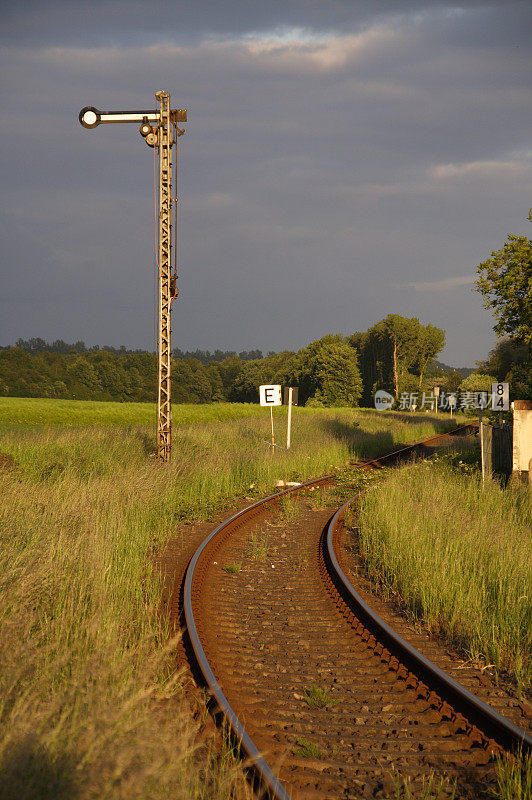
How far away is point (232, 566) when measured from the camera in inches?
339

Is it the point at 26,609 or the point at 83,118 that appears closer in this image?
the point at 26,609

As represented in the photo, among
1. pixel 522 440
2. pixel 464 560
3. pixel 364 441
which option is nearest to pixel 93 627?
pixel 464 560

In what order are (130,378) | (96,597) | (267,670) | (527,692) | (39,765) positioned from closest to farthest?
(39,765) → (527,692) → (267,670) → (96,597) → (130,378)

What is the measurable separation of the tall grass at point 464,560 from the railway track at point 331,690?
17.2 inches

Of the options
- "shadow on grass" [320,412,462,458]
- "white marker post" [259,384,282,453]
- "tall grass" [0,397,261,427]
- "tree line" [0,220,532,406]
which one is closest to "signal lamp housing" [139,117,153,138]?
"white marker post" [259,384,282,453]

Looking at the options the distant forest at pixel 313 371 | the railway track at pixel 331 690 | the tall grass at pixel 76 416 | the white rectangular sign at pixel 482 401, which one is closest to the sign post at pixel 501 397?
the white rectangular sign at pixel 482 401

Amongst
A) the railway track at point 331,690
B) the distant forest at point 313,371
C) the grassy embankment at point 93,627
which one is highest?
the distant forest at point 313,371

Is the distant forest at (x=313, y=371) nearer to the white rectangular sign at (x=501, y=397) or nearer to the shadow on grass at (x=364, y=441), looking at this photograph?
the shadow on grass at (x=364, y=441)

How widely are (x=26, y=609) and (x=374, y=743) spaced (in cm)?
331

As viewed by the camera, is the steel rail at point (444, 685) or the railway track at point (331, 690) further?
the steel rail at point (444, 685)

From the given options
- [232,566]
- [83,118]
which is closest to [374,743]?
[232,566]

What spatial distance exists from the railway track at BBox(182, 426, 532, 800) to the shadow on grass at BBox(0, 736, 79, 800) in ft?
3.73

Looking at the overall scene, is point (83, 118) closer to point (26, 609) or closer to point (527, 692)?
point (26, 609)

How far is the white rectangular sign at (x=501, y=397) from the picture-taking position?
46.9ft
